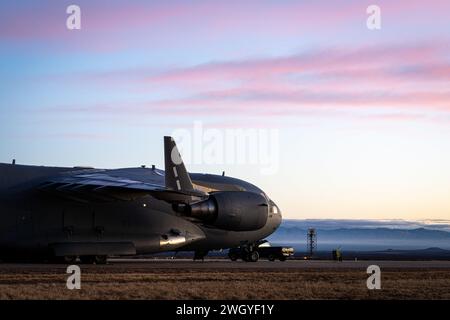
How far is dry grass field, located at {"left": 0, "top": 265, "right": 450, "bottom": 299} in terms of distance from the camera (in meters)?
24.9

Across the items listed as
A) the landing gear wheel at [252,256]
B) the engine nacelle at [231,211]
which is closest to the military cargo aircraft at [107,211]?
the engine nacelle at [231,211]

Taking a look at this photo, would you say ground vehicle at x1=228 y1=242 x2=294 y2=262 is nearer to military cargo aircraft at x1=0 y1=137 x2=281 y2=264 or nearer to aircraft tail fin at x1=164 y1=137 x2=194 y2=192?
military cargo aircraft at x1=0 y1=137 x2=281 y2=264

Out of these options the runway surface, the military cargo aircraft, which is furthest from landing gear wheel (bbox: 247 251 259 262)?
the military cargo aircraft

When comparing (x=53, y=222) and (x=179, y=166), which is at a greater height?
(x=179, y=166)

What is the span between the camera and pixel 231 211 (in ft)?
127

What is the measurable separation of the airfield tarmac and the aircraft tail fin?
3.95m

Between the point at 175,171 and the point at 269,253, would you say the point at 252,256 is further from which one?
the point at 175,171

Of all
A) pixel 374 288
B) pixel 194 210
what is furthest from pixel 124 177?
pixel 374 288

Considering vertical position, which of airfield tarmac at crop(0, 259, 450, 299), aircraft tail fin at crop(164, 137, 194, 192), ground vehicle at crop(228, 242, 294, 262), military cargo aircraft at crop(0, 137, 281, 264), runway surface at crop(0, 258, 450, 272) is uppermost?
aircraft tail fin at crop(164, 137, 194, 192)

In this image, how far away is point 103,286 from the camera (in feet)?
90.0

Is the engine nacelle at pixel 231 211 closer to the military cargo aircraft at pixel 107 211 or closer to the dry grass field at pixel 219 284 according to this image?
the military cargo aircraft at pixel 107 211
